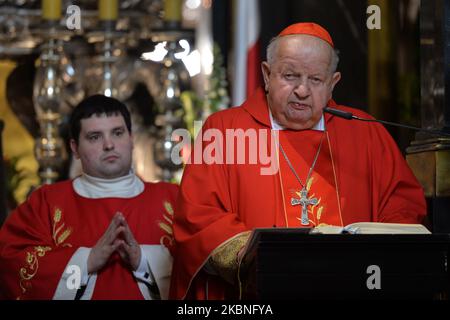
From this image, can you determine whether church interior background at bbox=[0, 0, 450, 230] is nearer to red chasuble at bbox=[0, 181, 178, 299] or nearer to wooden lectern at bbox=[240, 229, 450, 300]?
red chasuble at bbox=[0, 181, 178, 299]

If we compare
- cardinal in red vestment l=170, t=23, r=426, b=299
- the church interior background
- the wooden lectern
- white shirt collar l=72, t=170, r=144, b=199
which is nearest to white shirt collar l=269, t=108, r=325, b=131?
cardinal in red vestment l=170, t=23, r=426, b=299

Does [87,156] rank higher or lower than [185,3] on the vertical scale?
lower

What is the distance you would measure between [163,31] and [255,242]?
140 inches

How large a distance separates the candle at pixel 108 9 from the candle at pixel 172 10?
30 cm

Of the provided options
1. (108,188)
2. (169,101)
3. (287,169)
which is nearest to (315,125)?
(287,169)

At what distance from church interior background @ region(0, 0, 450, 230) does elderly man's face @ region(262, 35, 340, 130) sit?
2.07 metres

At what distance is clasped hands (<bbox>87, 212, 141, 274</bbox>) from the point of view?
5.52 meters

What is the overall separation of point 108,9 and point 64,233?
2.17 meters

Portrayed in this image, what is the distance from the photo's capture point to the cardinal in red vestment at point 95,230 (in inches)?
221

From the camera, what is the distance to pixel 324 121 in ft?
18.3

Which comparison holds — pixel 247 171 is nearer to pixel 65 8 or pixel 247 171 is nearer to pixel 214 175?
pixel 214 175
